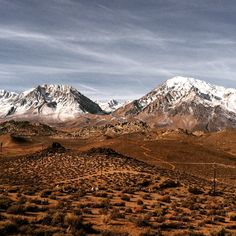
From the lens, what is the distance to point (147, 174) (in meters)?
61.8

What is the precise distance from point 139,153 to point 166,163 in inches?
667

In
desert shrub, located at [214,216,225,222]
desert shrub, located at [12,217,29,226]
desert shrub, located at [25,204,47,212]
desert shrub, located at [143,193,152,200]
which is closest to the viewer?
desert shrub, located at [12,217,29,226]

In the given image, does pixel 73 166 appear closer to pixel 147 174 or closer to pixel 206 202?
pixel 147 174

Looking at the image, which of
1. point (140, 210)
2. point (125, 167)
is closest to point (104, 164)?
point (125, 167)

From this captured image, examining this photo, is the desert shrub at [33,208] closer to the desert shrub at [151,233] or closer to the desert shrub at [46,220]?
the desert shrub at [46,220]

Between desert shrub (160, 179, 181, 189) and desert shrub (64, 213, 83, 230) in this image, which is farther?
desert shrub (160, 179, 181, 189)

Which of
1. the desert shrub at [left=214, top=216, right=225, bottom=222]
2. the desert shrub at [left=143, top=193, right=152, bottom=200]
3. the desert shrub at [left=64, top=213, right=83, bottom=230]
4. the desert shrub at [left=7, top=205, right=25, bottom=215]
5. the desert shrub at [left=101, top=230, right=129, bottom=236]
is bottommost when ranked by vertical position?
the desert shrub at [left=143, top=193, right=152, bottom=200]

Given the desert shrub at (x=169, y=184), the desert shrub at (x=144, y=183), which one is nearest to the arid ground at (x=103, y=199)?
the desert shrub at (x=169, y=184)

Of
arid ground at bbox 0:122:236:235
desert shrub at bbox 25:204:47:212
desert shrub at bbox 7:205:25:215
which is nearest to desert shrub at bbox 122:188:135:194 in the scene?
arid ground at bbox 0:122:236:235

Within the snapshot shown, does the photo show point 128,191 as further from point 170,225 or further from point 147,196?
point 170,225

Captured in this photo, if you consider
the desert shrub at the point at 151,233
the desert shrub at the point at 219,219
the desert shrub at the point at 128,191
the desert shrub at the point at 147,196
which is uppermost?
the desert shrub at the point at 151,233

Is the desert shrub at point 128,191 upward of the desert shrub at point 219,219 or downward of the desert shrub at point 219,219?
downward

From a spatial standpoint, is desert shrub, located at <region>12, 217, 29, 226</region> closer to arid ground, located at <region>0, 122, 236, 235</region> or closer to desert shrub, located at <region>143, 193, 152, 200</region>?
arid ground, located at <region>0, 122, 236, 235</region>

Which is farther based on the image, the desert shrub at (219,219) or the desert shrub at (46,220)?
the desert shrub at (219,219)
